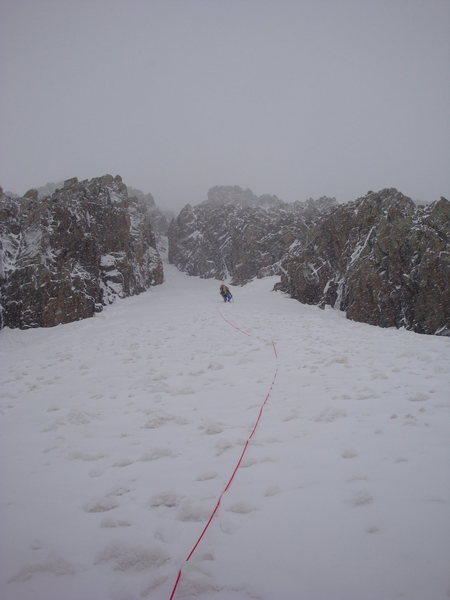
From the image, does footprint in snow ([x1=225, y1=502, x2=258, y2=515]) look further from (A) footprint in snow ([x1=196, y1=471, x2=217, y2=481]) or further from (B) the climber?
(B) the climber

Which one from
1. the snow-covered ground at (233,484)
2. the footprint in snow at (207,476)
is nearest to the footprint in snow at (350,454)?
the snow-covered ground at (233,484)

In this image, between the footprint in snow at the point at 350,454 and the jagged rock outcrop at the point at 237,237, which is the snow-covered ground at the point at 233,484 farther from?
the jagged rock outcrop at the point at 237,237

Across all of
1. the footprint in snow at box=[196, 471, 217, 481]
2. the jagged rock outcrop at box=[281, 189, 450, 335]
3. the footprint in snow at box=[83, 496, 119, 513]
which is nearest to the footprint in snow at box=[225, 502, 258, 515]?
the footprint in snow at box=[196, 471, 217, 481]

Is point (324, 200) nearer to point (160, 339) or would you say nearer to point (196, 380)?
point (160, 339)

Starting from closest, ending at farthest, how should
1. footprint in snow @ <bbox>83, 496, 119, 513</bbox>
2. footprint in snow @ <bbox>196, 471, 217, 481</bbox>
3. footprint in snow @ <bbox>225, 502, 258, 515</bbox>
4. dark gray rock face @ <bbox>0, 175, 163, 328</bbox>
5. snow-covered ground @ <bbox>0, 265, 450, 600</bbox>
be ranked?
1. snow-covered ground @ <bbox>0, 265, 450, 600</bbox>
2. footprint in snow @ <bbox>225, 502, 258, 515</bbox>
3. footprint in snow @ <bbox>83, 496, 119, 513</bbox>
4. footprint in snow @ <bbox>196, 471, 217, 481</bbox>
5. dark gray rock face @ <bbox>0, 175, 163, 328</bbox>

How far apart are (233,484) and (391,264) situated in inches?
600

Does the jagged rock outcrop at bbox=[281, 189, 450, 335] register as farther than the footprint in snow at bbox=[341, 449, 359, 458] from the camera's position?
Yes

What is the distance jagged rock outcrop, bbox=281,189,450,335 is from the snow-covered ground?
7937 millimetres

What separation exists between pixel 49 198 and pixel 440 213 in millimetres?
24256

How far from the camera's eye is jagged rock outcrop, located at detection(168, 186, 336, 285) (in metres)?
39.2

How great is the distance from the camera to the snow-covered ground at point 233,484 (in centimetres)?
211

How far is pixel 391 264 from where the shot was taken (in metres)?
15.2

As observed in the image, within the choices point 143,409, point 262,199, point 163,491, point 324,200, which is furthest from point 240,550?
point 262,199

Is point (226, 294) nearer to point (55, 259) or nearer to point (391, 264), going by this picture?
point (391, 264)
